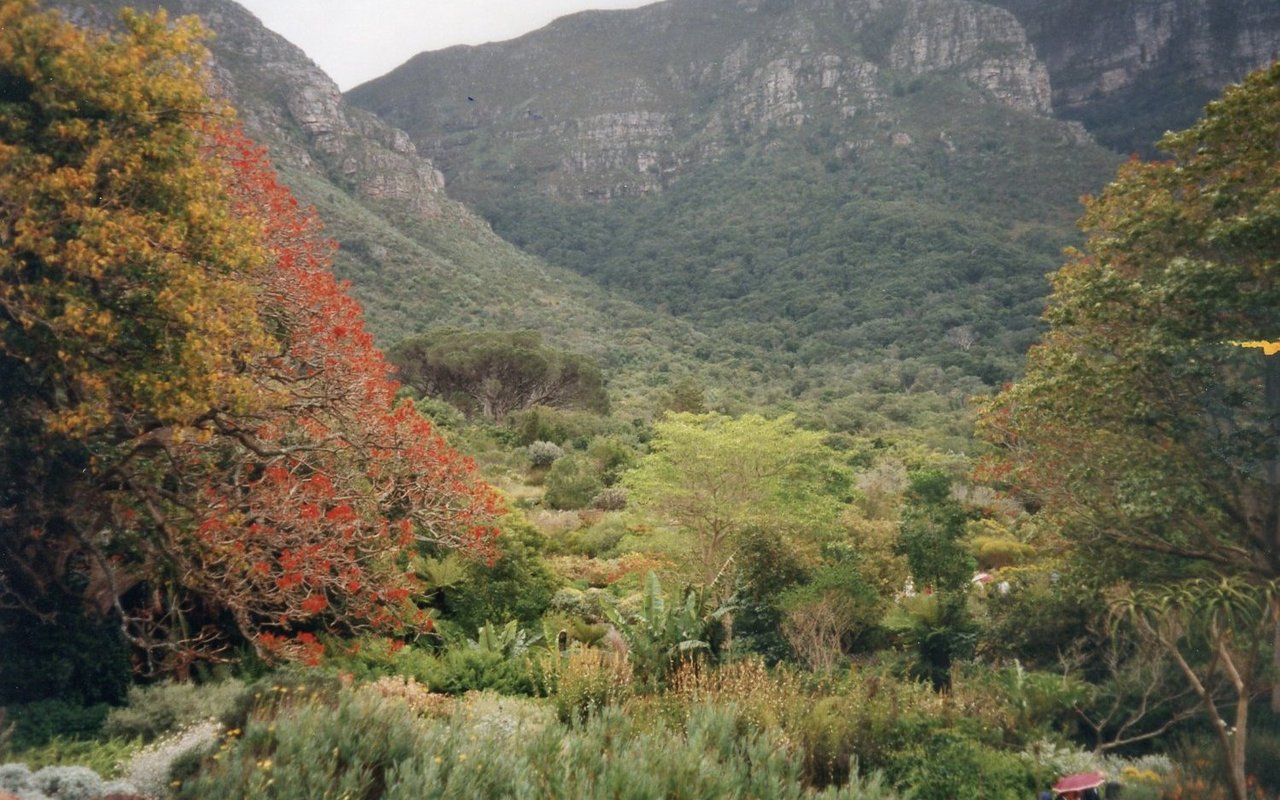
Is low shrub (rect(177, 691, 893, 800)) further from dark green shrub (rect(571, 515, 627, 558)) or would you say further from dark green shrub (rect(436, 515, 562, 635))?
dark green shrub (rect(571, 515, 627, 558))

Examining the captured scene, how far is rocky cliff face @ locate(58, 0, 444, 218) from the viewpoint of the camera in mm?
70438

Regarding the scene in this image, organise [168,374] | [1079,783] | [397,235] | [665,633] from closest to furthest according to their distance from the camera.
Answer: [168,374]
[1079,783]
[665,633]
[397,235]

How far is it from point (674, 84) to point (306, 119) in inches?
3103

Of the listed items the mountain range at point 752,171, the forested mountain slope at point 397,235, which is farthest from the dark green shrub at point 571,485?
the forested mountain slope at point 397,235

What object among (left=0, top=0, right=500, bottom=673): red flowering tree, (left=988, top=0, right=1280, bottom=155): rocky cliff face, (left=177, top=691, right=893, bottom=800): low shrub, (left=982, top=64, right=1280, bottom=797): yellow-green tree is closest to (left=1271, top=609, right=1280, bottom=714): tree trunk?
(left=982, top=64, right=1280, bottom=797): yellow-green tree

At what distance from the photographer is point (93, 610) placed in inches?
262

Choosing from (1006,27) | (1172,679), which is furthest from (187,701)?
(1006,27)

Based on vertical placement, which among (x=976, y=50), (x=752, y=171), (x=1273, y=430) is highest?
(x=976, y=50)

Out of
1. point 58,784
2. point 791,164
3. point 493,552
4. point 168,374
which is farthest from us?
point 791,164

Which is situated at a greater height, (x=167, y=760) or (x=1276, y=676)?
(x=167, y=760)

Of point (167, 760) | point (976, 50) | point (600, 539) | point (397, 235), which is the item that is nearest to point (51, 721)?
point (167, 760)

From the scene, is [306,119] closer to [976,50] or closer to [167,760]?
[167,760]

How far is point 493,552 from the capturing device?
9.20 metres

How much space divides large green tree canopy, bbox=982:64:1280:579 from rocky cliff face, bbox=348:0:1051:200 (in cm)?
10616
